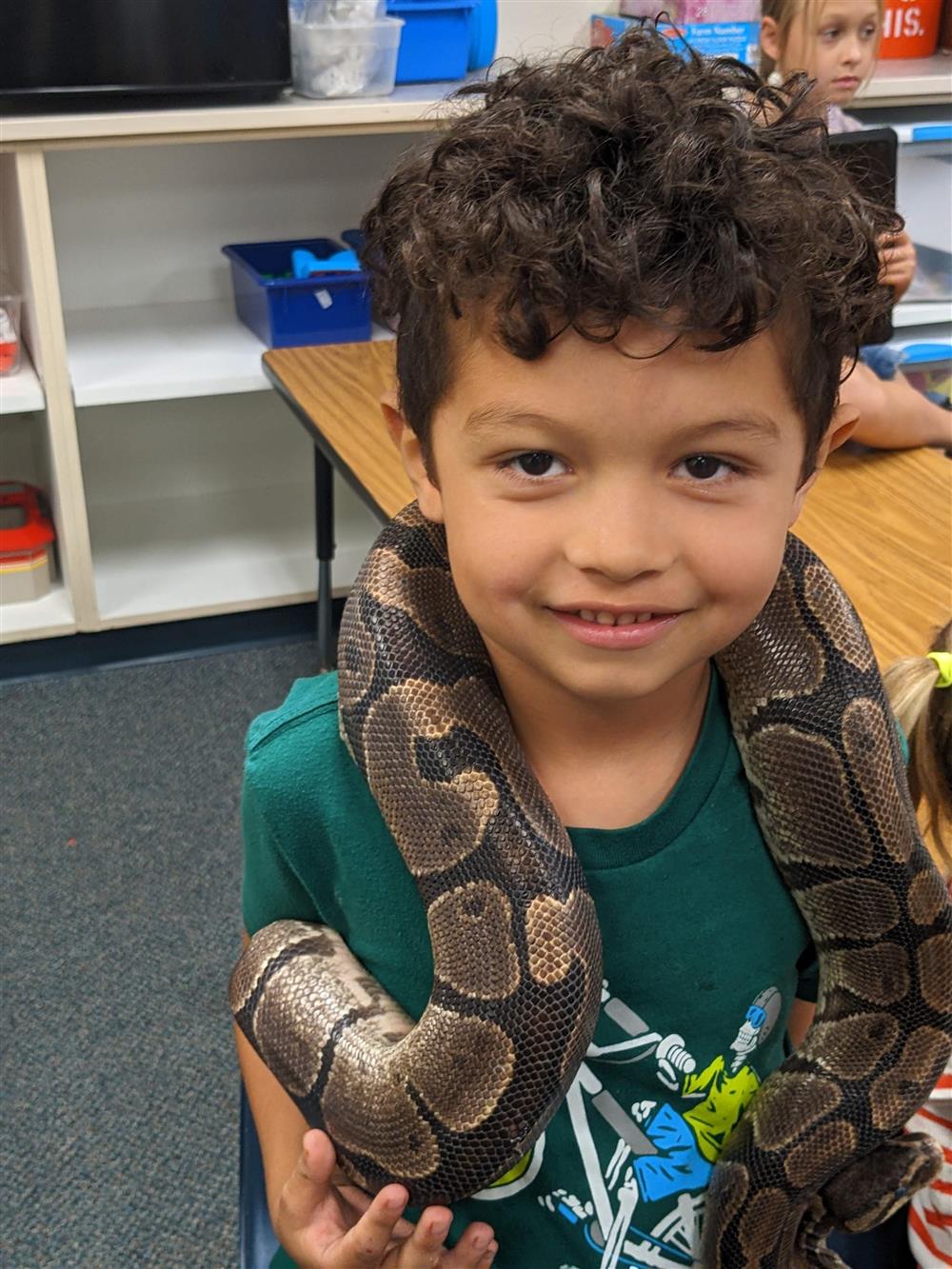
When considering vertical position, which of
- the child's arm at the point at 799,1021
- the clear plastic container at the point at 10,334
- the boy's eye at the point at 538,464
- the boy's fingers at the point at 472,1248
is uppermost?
the boy's eye at the point at 538,464

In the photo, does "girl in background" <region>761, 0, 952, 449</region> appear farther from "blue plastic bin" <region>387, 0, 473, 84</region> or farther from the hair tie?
the hair tie

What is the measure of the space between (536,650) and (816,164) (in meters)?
0.33

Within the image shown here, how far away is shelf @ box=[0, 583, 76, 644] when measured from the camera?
9.61ft

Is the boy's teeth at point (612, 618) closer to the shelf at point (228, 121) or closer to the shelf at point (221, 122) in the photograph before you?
the shelf at point (228, 121)

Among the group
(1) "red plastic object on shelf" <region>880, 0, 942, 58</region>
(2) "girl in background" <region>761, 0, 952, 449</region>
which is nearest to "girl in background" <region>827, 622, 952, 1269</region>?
(2) "girl in background" <region>761, 0, 952, 449</region>

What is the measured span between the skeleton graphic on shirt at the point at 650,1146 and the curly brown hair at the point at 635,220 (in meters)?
0.43

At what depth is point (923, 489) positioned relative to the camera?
203cm

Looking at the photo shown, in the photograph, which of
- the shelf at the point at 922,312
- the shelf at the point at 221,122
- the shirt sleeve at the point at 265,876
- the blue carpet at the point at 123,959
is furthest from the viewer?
the shelf at the point at 922,312

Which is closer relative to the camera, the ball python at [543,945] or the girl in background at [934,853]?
the ball python at [543,945]

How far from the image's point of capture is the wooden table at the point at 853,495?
1.67 meters

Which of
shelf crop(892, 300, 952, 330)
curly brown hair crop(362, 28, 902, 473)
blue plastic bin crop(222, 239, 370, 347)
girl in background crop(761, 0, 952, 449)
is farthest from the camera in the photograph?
shelf crop(892, 300, 952, 330)

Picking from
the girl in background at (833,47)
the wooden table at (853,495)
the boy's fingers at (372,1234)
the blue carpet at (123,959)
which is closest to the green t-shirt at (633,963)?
the boy's fingers at (372,1234)

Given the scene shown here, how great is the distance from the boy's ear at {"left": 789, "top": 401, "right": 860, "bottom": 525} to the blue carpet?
140 cm

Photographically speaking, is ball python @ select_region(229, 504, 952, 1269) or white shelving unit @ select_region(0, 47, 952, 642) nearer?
ball python @ select_region(229, 504, 952, 1269)
